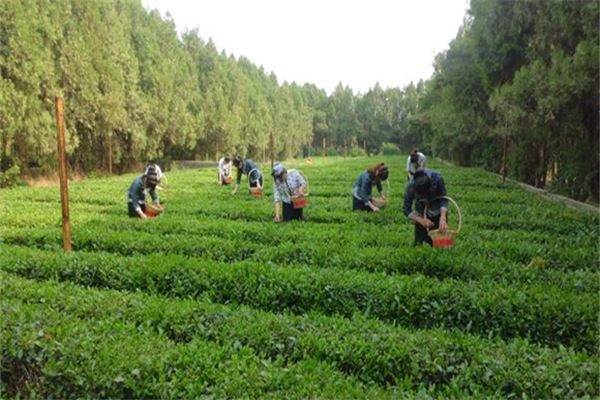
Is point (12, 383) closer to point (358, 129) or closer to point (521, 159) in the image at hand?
point (521, 159)

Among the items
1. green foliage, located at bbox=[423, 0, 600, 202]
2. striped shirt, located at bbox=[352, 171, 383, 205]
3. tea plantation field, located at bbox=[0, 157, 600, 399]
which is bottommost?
tea plantation field, located at bbox=[0, 157, 600, 399]

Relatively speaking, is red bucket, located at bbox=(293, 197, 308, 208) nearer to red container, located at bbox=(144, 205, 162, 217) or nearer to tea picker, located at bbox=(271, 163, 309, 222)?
tea picker, located at bbox=(271, 163, 309, 222)

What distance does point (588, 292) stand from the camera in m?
6.40

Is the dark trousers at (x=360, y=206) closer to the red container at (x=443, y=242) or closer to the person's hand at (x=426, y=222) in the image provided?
the person's hand at (x=426, y=222)

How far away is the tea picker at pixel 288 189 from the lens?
36.3ft

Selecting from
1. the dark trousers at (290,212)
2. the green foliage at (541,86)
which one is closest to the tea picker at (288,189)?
the dark trousers at (290,212)

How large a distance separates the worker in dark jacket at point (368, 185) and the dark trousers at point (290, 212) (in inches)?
75.2

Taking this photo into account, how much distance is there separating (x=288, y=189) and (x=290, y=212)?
852 mm

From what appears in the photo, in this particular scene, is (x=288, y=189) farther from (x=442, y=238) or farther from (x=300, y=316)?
(x=300, y=316)

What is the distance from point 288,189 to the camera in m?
11.2

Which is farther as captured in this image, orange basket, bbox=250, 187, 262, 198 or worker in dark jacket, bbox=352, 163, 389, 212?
orange basket, bbox=250, 187, 262, 198

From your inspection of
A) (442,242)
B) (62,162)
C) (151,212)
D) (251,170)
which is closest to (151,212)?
(151,212)

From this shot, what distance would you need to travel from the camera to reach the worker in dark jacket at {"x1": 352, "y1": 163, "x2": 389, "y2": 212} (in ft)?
36.9

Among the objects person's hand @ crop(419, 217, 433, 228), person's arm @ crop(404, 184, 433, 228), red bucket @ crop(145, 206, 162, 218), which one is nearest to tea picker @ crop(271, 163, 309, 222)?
red bucket @ crop(145, 206, 162, 218)
